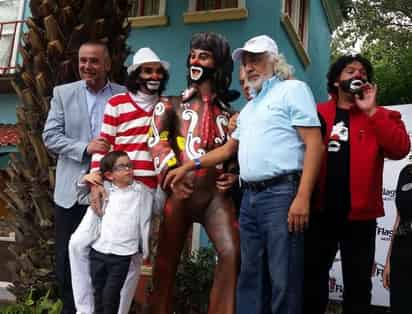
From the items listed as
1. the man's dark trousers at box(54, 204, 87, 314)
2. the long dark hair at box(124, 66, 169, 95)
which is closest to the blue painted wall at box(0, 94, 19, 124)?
the man's dark trousers at box(54, 204, 87, 314)

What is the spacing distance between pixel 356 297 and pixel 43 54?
3.08m

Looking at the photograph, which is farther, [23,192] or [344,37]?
Result: [344,37]

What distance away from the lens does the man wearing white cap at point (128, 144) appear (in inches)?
134

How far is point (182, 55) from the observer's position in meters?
8.37

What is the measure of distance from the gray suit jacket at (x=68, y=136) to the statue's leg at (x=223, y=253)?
3.15 ft

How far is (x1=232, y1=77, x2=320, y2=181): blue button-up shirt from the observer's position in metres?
2.97

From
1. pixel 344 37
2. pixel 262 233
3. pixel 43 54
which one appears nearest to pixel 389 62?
pixel 344 37

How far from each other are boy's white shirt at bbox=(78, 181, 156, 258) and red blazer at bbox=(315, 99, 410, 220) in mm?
1075

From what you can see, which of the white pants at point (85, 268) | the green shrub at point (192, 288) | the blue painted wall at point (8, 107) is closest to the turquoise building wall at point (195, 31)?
the green shrub at point (192, 288)

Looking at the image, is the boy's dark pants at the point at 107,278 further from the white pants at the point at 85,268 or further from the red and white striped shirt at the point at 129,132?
the red and white striped shirt at the point at 129,132

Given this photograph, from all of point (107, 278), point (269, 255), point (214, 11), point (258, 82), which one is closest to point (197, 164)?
point (258, 82)

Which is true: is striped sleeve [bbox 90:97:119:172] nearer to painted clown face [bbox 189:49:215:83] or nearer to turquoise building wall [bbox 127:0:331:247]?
painted clown face [bbox 189:49:215:83]

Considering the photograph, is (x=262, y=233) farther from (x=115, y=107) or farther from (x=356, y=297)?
(x=115, y=107)

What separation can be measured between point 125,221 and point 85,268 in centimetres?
40
